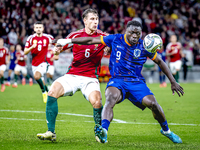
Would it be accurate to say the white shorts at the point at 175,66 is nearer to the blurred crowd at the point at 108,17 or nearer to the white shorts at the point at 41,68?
the blurred crowd at the point at 108,17

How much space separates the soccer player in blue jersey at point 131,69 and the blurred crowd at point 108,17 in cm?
1669

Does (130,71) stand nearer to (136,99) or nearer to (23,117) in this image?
(136,99)

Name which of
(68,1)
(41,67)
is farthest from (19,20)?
(41,67)

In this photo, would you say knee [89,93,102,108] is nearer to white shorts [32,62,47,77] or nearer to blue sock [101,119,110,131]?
blue sock [101,119,110,131]

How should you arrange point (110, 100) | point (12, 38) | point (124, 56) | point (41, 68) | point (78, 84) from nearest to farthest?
1. point (110, 100)
2. point (124, 56)
3. point (78, 84)
4. point (41, 68)
5. point (12, 38)

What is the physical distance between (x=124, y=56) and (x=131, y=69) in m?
0.23

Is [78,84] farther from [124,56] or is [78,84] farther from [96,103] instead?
[124,56]

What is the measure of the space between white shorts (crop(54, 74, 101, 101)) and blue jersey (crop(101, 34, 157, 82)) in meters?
0.48

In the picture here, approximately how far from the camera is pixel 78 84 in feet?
18.4

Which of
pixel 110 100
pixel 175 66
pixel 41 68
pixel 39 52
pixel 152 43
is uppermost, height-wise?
pixel 152 43

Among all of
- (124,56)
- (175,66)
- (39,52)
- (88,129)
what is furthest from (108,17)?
(124,56)

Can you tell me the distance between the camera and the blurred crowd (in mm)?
22109

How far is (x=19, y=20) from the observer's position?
22.5 metres

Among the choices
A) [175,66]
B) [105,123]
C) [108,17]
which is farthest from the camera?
[108,17]
